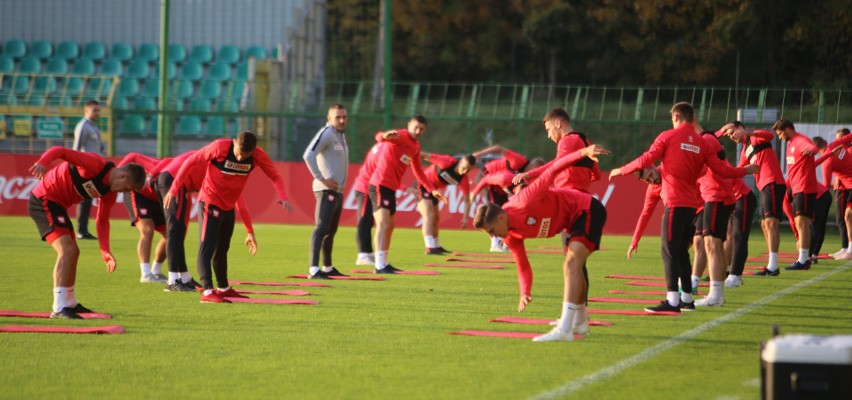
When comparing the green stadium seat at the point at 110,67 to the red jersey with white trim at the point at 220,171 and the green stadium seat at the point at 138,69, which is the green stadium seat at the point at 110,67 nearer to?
the green stadium seat at the point at 138,69

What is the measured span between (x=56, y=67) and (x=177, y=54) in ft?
12.2

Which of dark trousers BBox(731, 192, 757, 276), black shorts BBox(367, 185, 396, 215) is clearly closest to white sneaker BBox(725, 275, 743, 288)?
dark trousers BBox(731, 192, 757, 276)

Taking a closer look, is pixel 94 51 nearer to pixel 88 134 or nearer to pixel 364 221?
pixel 88 134

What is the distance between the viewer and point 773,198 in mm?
15547

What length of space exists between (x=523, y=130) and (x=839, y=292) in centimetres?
1461

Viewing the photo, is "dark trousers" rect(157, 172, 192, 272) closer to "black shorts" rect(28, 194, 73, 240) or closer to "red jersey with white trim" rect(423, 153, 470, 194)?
"black shorts" rect(28, 194, 73, 240)

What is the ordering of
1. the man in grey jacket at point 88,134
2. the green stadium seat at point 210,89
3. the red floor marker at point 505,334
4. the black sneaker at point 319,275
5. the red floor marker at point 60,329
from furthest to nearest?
the green stadium seat at point 210,89 → the man in grey jacket at point 88,134 → the black sneaker at point 319,275 → the red floor marker at point 60,329 → the red floor marker at point 505,334

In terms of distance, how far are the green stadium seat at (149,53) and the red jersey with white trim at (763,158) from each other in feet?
84.8

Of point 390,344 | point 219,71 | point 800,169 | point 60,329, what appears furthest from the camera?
point 219,71

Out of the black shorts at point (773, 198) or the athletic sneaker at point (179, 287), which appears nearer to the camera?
the athletic sneaker at point (179, 287)

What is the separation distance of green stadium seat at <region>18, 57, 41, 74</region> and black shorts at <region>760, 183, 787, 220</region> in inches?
1072

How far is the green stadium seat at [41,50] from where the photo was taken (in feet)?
124

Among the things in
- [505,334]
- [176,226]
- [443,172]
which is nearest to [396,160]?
[443,172]

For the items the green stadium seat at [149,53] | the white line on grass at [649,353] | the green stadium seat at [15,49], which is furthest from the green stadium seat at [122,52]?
the white line on grass at [649,353]
